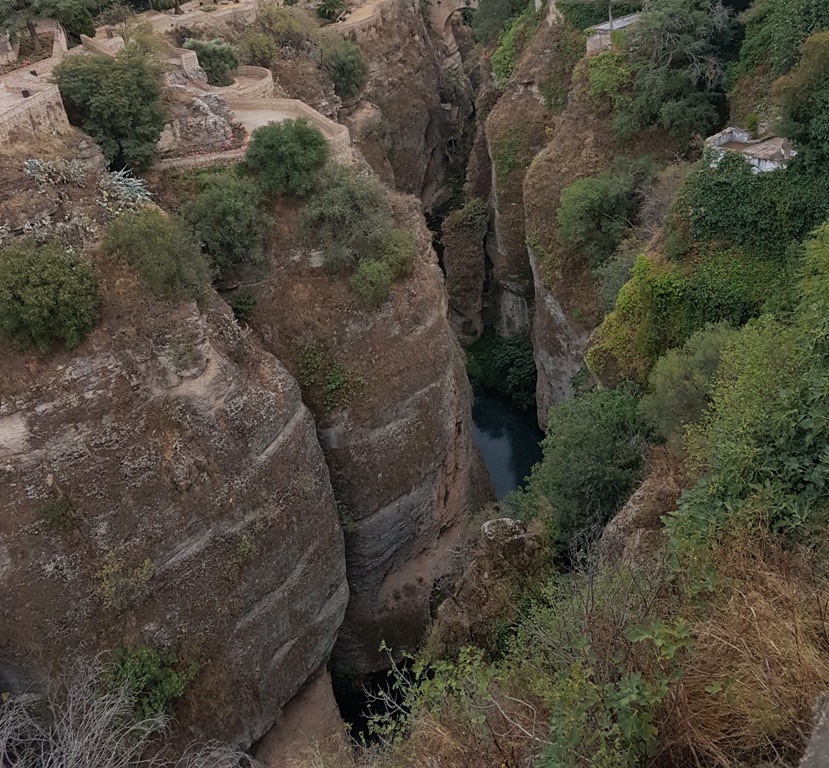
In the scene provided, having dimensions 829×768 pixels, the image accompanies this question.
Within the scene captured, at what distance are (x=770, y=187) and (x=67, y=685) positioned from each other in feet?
67.9

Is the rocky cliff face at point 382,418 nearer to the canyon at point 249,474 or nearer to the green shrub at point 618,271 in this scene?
the canyon at point 249,474

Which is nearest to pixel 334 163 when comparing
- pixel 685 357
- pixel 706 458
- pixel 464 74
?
pixel 685 357

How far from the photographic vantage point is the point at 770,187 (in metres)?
18.2

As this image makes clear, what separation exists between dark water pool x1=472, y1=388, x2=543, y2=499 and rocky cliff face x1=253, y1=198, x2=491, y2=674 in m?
7.78

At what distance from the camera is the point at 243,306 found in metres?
20.4

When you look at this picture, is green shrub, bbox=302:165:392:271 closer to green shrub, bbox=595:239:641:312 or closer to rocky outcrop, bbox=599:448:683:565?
green shrub, bbox=595:239:641:312

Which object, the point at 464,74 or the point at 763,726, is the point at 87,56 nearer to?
the point at 763,726

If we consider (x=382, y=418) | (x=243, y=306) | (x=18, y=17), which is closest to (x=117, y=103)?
(x=243, y=306)

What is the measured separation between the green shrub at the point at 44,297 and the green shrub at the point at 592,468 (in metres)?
11.8

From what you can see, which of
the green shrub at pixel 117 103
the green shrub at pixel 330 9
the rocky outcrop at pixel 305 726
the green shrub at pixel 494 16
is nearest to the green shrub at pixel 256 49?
the green shrub at pixel 330 9

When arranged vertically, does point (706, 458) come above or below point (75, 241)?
below

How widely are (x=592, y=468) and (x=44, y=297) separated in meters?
13.1

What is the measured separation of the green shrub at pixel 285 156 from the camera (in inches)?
805

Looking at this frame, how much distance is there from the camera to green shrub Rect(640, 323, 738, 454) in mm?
15523
